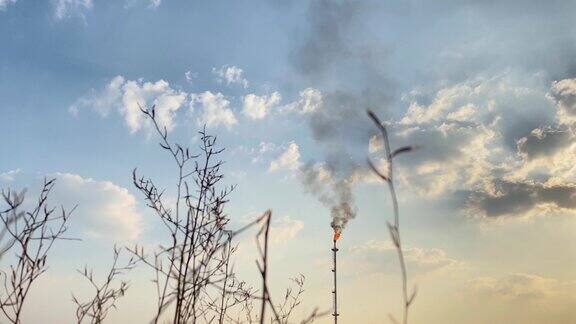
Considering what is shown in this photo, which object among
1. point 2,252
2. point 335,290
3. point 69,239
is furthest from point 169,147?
point 335,290

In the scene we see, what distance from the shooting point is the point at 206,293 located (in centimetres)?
579

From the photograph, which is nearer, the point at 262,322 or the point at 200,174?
the point at 262,322

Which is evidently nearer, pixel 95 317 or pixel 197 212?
pixel 197 212

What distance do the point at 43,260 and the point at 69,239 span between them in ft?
0.77

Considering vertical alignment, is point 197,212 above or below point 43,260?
above

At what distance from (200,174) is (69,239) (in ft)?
4.33

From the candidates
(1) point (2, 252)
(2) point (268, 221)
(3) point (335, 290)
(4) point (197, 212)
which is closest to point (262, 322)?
(2) point (268, 221)

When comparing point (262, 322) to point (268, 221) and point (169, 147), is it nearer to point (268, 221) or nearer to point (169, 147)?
point (268, 221)

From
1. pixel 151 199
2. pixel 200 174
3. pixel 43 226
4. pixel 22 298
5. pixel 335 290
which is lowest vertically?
pixel 22 298

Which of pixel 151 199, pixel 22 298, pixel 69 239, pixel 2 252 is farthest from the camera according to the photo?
pixel 151 199

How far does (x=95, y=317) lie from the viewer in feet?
13.0

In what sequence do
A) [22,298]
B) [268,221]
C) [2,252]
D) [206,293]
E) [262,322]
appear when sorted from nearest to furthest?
[268,221] < [262,322] < [2,252] < [22,298] < [206,293]

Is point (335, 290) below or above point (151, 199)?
above

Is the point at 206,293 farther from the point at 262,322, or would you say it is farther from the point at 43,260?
the point at 262,322
